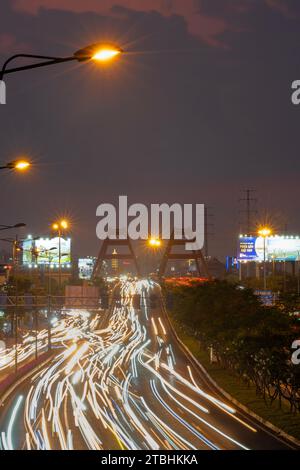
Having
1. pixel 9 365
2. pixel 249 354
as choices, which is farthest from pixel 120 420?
pixel 9 365

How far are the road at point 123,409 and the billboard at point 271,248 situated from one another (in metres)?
50.8

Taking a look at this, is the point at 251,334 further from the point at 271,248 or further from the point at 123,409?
the point at 271,248

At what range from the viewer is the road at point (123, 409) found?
1080 inches

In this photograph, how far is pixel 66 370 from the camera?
2072 inches

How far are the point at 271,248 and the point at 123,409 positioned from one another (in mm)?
86498

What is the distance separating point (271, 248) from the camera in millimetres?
119125

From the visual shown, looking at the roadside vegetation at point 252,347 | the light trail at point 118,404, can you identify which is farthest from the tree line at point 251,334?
the light trail at point 118,404

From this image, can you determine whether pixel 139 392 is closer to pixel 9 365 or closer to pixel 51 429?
pixel 51 429

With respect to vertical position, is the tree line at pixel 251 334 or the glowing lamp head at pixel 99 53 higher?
the glowing lamp head at pixel 99 53

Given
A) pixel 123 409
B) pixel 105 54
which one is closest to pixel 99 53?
pixel 105 54

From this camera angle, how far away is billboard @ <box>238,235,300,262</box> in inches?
4592

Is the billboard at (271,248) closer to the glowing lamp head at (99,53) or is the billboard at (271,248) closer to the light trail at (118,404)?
the light trail at (118,404)

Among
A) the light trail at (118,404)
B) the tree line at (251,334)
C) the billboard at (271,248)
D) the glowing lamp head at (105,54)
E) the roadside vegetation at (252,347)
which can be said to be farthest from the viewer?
the billboard at (271,248)

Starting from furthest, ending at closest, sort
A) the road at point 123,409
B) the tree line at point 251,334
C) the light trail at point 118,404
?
the tree line at point 251,334
the light trail at point 118,404
the road at point 123,409
